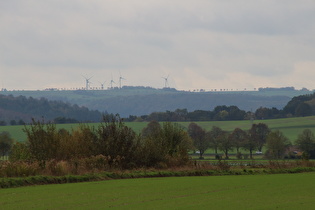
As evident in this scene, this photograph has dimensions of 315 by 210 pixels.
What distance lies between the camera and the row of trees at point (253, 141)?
5217 inches

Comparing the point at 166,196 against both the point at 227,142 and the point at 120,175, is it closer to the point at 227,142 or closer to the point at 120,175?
the point at 120,175

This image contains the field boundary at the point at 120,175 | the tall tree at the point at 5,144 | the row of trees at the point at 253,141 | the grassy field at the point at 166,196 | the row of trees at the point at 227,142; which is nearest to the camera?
the grassy field at the point at 166,196

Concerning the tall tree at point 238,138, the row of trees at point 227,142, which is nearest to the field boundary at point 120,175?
the row of trees at point 227,142

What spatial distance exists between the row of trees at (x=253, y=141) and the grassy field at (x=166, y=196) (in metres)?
77.7

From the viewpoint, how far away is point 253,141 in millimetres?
157375

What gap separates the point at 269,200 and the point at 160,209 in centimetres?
615

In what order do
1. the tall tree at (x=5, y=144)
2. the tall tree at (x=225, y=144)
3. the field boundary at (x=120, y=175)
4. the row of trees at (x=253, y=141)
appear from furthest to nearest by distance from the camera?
the tall tree at (x=225, y=144) → the row of trees at (x=253, y=141) → the tall tree at (x=5, y=144) → the field boundary at (x=120, y=175)

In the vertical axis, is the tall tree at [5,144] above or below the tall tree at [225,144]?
above

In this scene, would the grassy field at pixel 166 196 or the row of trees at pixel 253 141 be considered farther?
the row of trees at pixel 253 141

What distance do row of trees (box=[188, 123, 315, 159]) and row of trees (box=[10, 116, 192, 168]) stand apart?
61021 millimetres

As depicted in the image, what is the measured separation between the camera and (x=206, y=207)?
2656cm

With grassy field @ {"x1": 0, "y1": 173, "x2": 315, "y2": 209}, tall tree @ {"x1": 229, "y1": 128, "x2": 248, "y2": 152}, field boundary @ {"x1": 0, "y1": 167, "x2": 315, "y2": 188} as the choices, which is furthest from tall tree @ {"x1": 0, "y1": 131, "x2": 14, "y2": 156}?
grassy field @ {"x1": 0, "y1": 173, "x2": 315, "y2": 209}

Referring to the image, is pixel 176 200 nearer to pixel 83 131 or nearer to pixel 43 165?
pixel 43 165

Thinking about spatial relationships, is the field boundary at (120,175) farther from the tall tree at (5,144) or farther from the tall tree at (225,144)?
the tall tree at (225,144)
